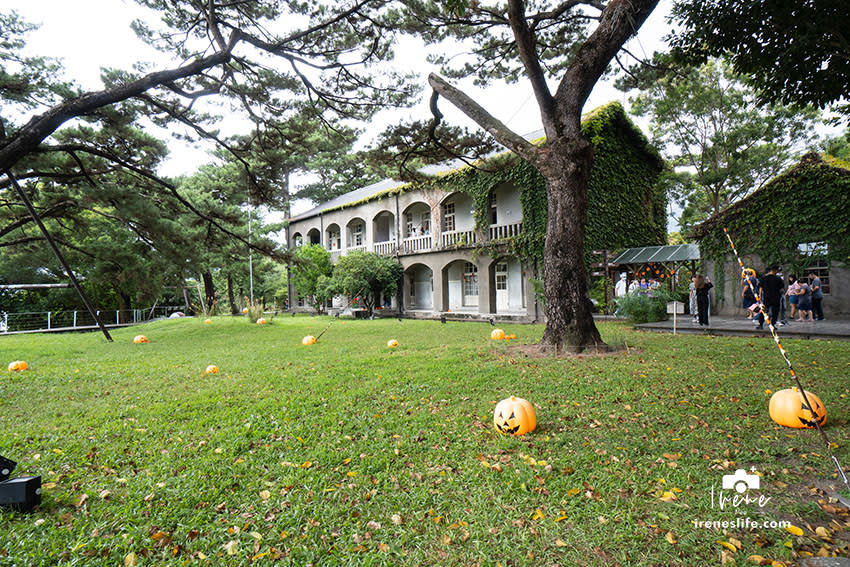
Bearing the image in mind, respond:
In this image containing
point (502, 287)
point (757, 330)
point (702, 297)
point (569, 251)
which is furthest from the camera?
point (502, 287)

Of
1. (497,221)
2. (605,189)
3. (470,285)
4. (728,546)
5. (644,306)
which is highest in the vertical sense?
(605,189)

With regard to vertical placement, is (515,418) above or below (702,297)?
below

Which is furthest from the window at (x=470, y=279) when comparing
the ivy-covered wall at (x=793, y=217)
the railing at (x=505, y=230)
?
the ivy-covered wall at (x=793, y=217)

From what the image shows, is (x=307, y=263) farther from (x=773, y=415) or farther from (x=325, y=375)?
(x=773, y=415)

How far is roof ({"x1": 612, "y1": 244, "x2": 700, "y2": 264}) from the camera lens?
15.2m

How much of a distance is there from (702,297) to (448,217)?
13566mm

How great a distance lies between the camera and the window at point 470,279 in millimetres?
21781

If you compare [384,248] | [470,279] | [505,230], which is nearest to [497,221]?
[505,230]

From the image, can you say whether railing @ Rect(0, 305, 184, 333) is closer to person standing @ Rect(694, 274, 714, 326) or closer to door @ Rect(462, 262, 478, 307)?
door @ Rect(462, 262, 478, 307)

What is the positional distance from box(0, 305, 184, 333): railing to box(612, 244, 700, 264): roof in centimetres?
2421

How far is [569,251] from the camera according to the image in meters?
7.80

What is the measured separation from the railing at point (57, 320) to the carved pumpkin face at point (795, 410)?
2451 centimetres

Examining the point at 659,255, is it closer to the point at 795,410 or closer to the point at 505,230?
the point at 505,230

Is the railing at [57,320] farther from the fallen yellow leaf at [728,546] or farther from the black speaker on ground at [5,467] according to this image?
the fallen yellow leaf at [728,546]
